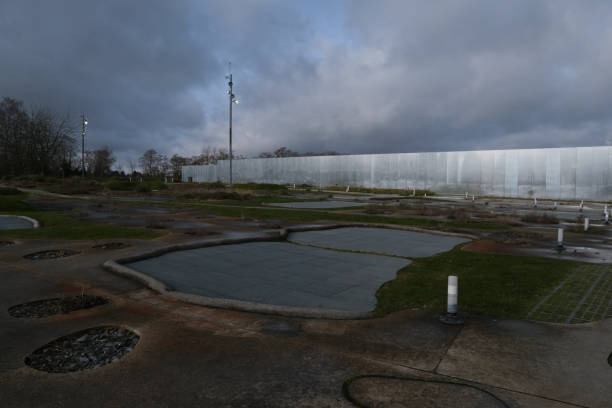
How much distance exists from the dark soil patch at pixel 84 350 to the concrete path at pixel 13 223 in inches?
517

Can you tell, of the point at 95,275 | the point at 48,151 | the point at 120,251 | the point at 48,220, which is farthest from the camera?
the point at 48,151

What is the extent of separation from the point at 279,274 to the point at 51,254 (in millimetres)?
6235

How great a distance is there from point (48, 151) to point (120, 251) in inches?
3169

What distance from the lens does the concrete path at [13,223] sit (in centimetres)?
1559

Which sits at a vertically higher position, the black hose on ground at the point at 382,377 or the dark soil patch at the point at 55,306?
the dark soil patch at the point at 55,306

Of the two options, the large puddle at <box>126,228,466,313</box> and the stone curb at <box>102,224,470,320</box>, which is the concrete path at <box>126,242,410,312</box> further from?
the stone curb at <box>102,224,470,320</box>

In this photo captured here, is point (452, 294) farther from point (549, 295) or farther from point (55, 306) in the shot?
point (55, 306)

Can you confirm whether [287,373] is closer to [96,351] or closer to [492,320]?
[96,351]

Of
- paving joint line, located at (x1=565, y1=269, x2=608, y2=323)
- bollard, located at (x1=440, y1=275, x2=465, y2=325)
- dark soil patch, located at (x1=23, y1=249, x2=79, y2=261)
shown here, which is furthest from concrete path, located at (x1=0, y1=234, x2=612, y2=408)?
dark soil patch, located at (x1=23, y1=249, x2=79, y2=261)

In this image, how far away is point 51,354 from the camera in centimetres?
456

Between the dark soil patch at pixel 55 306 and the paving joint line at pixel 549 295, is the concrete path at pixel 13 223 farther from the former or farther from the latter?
the paving joint line at pixel 549 295

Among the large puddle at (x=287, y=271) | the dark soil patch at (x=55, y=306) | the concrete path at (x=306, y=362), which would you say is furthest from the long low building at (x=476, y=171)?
the dark soil patch at (x=55, y=306)

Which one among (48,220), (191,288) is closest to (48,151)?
(48,220)

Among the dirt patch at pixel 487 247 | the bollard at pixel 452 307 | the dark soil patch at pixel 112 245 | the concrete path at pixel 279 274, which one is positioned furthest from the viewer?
the dirt patch at pixel 487 247
